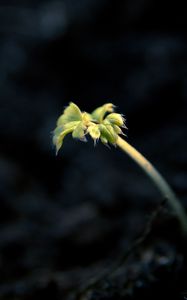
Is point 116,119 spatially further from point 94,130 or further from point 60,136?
point 60,136

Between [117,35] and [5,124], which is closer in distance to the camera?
[5,124]

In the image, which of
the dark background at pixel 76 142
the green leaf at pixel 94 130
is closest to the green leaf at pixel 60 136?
the green leaf at pixel 94 130

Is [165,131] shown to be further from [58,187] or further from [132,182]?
[58,187]

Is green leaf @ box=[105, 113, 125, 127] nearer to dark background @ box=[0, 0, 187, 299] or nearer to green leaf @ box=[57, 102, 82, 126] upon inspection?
green leaf @ box=[57, 102, 82, 126]

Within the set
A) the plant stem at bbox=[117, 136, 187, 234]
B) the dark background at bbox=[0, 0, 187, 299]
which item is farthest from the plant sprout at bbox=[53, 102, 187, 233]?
the dark background at bbox=[0, 0, 187, 299]

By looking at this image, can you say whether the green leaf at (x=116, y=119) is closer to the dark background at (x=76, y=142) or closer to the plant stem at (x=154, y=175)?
the plant stem at (x=154, y=175)

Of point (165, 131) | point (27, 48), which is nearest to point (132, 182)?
point (165, 131)
